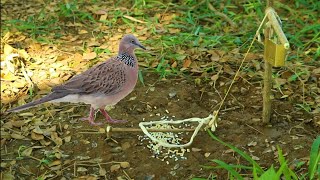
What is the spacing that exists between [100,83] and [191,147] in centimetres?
69

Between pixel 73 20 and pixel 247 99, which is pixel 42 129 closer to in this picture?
pixel 247 99

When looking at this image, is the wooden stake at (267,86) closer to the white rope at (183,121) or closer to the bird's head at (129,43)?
the white rope at (183,121)

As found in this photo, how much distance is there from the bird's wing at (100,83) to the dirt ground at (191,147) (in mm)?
384

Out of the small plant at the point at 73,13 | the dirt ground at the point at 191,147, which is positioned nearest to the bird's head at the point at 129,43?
the dirt ground at the point at 191,147

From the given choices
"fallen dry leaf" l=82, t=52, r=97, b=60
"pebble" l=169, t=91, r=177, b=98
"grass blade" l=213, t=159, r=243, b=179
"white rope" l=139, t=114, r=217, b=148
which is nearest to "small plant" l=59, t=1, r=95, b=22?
"fallen dry leaf" l=82, t=52, r=97, b=60

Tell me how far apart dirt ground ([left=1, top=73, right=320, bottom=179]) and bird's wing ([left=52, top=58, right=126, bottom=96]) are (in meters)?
0.38

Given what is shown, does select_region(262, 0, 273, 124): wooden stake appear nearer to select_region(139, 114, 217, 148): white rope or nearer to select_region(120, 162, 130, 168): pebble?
select_region(139, 114, 217, 148): white rope

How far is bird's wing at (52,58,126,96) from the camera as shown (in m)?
3.28

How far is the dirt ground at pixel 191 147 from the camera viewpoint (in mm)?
3281

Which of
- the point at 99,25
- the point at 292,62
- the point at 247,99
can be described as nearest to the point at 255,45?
the point at 292,62

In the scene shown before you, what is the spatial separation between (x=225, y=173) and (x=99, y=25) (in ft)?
7.88

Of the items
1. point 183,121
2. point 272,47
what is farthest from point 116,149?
point 272,47

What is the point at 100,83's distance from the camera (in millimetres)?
3309

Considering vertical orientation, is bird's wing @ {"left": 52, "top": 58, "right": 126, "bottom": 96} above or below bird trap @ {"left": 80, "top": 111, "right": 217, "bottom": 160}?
above
